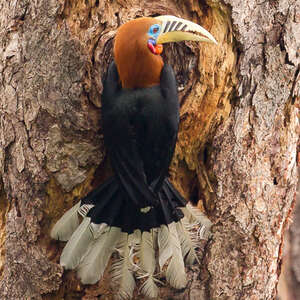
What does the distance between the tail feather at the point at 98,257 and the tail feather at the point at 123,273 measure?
37 millimetres

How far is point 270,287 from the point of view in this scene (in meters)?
2.47

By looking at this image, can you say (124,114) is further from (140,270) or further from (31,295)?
(31,295)

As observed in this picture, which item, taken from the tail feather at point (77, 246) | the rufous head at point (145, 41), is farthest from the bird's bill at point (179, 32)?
the tail feather at point (77, 246)

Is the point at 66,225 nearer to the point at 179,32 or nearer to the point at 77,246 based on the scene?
the point at 77,246

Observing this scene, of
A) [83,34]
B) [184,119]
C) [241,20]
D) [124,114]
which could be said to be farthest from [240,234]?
[83,34]

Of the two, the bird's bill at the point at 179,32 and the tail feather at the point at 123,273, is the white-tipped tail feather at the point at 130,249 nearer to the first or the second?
the tail feather at the point at 123,273

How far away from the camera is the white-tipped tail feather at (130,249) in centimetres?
225

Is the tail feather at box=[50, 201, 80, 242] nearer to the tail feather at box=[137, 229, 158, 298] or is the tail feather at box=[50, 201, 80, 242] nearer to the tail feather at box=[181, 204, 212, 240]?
the tail feather at box=[137, 229, 158, 298]

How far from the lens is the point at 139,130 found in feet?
7.05

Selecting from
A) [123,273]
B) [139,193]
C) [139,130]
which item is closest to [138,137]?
[139,130]

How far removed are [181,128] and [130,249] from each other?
0.58 metres

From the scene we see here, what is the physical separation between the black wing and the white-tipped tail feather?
0.73 ft

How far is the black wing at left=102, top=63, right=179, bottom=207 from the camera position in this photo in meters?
2.11

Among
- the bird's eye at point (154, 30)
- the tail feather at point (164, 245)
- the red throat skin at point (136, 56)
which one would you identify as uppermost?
the bird's eye at point (154, 30)
